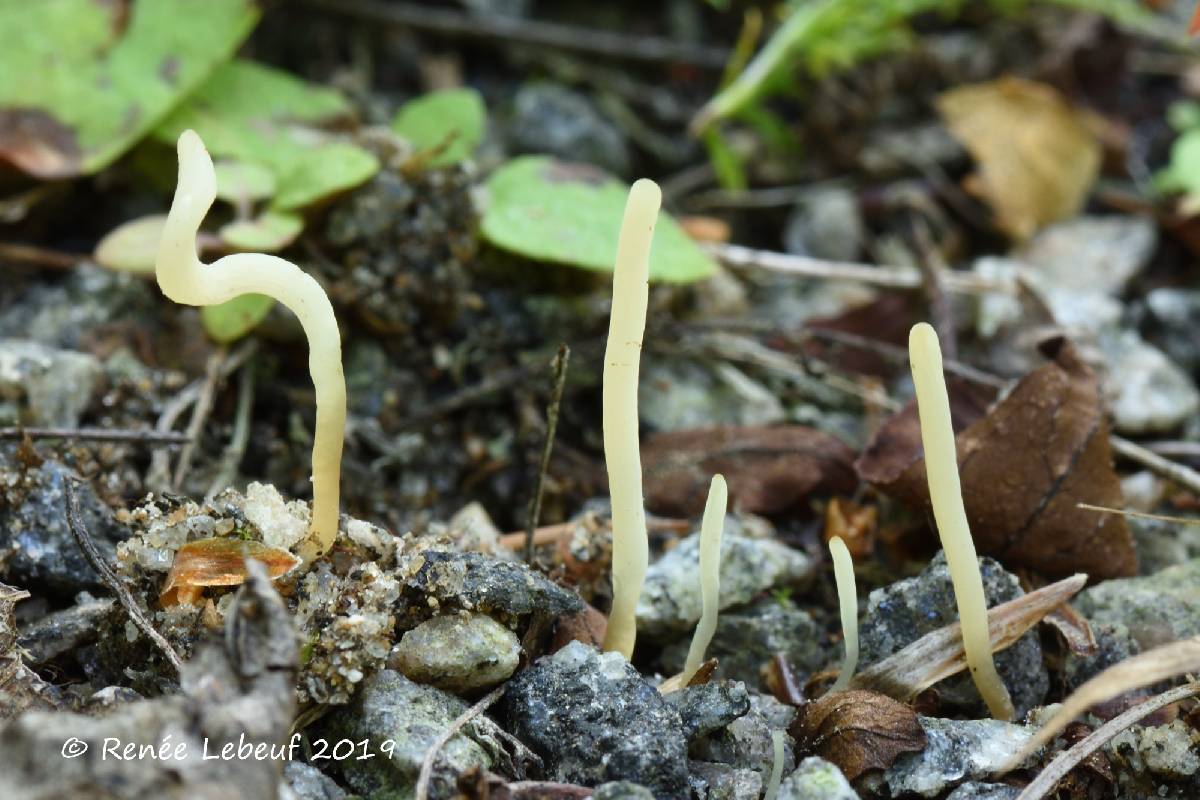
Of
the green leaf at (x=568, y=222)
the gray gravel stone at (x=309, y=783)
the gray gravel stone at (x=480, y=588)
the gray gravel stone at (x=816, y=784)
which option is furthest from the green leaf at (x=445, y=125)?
the gray gravel stone at (x=816, y=784)

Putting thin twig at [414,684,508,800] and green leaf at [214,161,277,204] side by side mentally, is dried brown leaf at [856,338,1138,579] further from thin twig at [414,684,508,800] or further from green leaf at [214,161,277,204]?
green leaf at [214,161,277,204]

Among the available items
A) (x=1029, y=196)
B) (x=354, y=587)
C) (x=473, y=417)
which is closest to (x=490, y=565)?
(x=354, y=587)

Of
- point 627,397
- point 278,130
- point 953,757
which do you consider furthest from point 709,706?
point 278,130

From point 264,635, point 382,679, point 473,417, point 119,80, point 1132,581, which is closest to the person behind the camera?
point 264,635

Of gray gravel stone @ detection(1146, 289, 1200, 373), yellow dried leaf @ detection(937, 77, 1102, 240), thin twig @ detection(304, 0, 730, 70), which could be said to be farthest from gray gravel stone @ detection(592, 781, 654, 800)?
thin twig @ detection(304, 0, 730, 70)

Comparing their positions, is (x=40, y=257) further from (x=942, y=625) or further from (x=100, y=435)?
(x=942, y=625)

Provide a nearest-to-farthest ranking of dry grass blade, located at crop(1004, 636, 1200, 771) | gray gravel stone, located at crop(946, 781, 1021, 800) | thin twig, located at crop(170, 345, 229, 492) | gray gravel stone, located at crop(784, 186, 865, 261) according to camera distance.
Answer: dry grass blade, located at crop(1004, 636, 1200, 771) < gray gravel stone, located at crop(946, 781, 1021, 800) < thin twig, located at crop(170, 345, 229, 492) < gray gravel stone, located at crop(784, 186, 865, 261)

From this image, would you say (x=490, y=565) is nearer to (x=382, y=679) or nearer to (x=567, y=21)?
(x=382, y=679)
